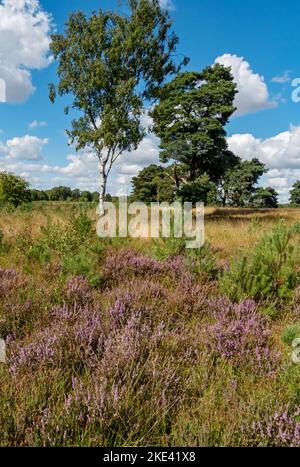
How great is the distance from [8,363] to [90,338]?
2.42 feet

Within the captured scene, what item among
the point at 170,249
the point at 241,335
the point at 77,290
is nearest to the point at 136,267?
the point at 170,249

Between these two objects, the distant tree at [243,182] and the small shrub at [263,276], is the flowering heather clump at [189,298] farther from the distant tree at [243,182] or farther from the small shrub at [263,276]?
the distant tree at [243,182]

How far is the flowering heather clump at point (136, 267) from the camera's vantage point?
212 inches

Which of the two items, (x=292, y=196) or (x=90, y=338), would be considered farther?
(x=292, y=196)

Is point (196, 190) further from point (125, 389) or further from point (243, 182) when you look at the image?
point (243, 182)

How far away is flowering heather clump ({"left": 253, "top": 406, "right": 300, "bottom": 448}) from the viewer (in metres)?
2.02

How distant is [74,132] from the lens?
1861 centimetres

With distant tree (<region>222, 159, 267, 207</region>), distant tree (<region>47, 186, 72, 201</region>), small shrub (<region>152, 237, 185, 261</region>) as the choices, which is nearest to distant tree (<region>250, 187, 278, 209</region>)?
distant tree (<region>222, 159, 267, 207</region>)

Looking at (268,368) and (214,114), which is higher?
→ (214,114)

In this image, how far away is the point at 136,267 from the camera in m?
5.69

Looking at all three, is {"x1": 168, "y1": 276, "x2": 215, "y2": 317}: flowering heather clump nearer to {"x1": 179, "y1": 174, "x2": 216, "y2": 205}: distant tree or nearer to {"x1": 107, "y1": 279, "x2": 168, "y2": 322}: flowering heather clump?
{"x1": 107, "y1": 279, "x2": 168, "y2": 322}: flowering heather clump

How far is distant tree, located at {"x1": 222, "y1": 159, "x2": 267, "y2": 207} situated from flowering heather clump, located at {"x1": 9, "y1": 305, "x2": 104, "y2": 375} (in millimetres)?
56031
